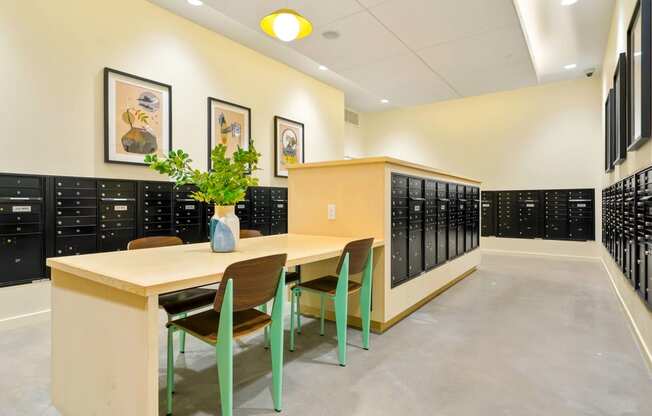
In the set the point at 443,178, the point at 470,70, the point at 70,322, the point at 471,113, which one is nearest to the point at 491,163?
the point at 471,113

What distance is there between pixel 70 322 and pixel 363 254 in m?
1.60

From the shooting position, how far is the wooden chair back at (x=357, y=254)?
2.15m

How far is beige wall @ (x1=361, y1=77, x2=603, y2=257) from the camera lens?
6625 mm

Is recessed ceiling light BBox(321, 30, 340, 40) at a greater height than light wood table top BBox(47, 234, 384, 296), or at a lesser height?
greater

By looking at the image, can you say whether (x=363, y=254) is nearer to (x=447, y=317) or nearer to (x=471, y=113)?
(x=447, y=317)

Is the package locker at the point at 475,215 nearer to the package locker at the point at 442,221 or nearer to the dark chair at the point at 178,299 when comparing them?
the package locker at the point at 442,221

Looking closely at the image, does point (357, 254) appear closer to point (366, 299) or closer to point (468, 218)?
point (366, 299)

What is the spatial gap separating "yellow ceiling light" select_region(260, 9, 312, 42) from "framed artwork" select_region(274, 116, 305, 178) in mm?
2562

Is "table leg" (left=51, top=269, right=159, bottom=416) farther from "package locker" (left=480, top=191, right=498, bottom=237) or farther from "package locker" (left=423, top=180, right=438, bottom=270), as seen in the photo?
"package locker" (left=480, top=191, right=498, bottom=237)

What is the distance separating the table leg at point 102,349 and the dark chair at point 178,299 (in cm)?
49

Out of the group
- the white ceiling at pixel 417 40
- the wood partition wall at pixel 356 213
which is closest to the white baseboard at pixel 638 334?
the wood partition wall at pixel 356 213

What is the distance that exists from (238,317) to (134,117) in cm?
309

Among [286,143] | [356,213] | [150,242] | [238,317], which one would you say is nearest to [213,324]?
[238,317]

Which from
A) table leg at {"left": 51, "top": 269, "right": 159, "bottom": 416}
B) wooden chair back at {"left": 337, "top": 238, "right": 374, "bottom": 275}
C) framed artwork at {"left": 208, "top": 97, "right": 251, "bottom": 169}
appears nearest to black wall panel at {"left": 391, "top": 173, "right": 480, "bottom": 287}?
wooden chair back at {"left": 337, "top": 238, "right": 374, "bottom": 275}
